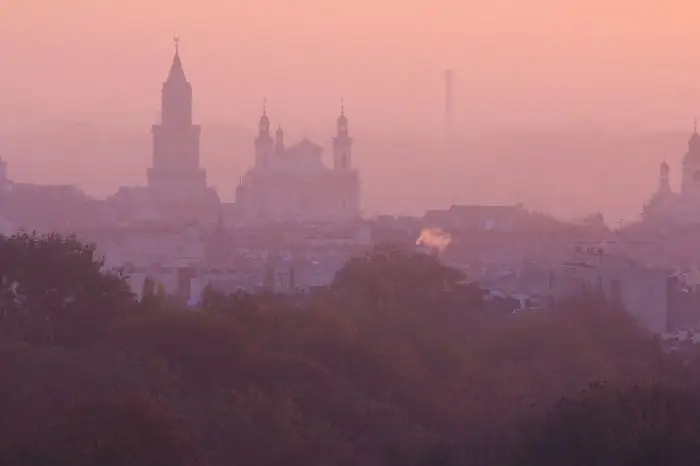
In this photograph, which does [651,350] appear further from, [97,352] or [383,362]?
[97,352]

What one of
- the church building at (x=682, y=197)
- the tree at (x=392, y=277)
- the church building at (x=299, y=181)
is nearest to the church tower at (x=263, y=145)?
the church building at (x=299, y=181)

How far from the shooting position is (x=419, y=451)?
19016mm

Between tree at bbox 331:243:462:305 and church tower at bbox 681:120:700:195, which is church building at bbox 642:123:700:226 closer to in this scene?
church tower at bbox 681:120:700:195

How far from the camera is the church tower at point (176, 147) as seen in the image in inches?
3863

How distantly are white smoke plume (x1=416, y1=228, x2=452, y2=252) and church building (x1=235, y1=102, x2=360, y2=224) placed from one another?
28096 mm

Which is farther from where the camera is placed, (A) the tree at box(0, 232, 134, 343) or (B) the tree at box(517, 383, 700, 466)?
(A) the tree at box(0, 232, 134, 343)

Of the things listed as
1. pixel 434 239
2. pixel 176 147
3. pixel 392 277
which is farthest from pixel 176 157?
pixel 392 277

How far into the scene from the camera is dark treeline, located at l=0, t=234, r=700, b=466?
647 inches

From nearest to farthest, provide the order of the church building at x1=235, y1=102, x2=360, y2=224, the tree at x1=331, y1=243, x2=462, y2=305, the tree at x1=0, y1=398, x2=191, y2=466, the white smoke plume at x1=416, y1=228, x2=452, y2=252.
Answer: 1. the tree at x1=0, y1=398, x2=191, y2=466
2. the tree at x1=331, y1=243, x2=462, y2=305
3. the white smoke plume at x1=416, y1=228, x2=452, y2=252
4. the church building at x1=235, y1=102, x2=360, y2=224

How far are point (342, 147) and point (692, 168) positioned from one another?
20.5 metres

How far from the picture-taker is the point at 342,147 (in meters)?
108

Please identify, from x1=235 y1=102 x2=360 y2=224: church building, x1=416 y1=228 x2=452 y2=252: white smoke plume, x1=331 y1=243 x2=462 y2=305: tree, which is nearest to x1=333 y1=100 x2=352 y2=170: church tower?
x1=235 y1=102 x2=360 y2=224: church building

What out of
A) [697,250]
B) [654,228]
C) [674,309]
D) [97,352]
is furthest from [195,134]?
[97,352]

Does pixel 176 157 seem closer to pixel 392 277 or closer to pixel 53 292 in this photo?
pixel 392 277
